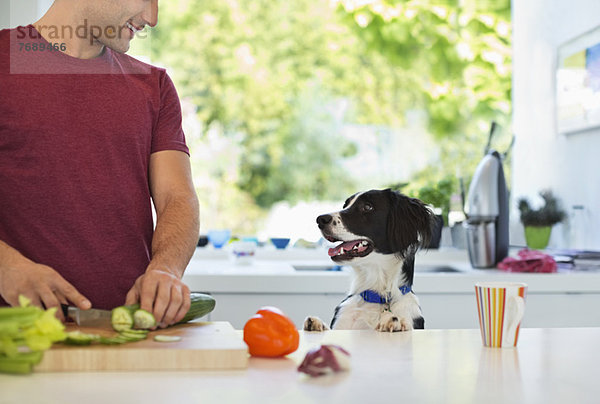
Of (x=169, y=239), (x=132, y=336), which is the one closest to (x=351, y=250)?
(x=169, y=239)

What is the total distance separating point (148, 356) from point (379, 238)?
119cm

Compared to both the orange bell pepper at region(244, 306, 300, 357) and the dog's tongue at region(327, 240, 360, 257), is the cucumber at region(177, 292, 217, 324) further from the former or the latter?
the dog's tongue at region(327, 240, 360, 257)

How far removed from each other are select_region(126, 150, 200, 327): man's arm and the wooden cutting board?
126 mm

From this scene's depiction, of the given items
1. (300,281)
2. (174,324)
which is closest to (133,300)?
(174,324)

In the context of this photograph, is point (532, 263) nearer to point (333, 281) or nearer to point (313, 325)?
point (333, 281)

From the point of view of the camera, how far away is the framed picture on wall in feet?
10.1

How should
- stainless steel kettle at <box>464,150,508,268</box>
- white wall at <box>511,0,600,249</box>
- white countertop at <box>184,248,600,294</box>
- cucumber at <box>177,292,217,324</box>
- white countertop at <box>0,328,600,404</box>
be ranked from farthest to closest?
white wall at <box>511,0,600,249</box>, stainless steel kettle at <box>464,150,508,268</box>, white countertop at <box>184,248,600,294</box>, cucumber at <box>177,292,217,324</box>, white countertop at <box>0,328,600,404</box>

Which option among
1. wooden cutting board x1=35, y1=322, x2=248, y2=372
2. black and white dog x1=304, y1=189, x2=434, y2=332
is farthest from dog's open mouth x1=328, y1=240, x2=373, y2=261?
wooden cutting board x1=35, y1=322, x2=248, y2=372

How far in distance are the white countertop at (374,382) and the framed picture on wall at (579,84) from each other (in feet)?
7.22

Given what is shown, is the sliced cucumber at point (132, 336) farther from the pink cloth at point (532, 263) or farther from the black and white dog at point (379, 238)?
the pink cloth at point (532, 263)

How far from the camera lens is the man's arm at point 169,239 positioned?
115cm

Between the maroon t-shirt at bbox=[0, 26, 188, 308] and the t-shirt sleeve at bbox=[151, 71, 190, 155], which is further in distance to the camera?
the t-shirt sleeve at bbox=[151, 71, 190, 155]

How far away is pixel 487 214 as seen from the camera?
2.92 m

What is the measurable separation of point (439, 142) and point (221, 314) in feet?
17.3
